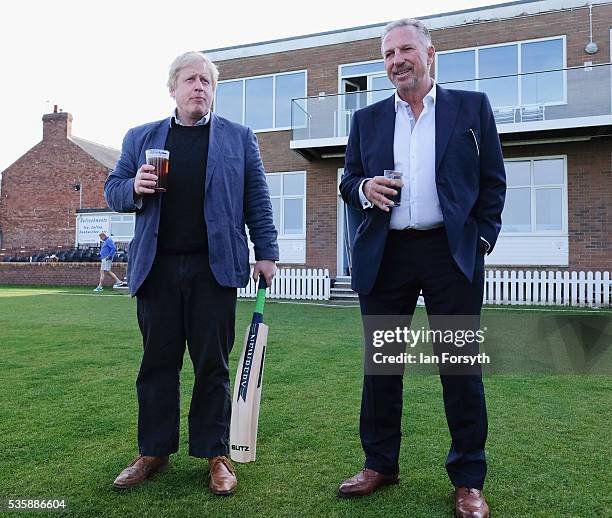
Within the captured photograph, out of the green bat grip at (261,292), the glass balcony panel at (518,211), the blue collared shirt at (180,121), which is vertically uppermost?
the glass balcony panel at (518,211)

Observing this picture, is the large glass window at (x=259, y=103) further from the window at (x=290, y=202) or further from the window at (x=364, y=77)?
the window at (x=364, y=77)

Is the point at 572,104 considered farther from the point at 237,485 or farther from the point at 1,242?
the point at 1,242

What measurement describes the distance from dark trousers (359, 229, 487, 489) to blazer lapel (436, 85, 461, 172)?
37cm

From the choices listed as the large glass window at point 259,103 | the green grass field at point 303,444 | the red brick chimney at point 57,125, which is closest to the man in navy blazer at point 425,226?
the green grass field at point 303,444

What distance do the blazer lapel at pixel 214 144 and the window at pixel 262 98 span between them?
46.4 ft

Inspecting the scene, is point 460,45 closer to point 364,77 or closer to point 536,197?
point 364,77

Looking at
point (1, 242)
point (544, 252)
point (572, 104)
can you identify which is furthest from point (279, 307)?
point (1, 242)

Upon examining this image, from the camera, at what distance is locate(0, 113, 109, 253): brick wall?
29.9 m

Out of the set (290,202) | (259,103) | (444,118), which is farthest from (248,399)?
(259,103)

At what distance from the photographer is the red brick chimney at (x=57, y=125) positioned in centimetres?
3089

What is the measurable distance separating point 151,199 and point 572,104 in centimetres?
1233

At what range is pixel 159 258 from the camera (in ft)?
8.79

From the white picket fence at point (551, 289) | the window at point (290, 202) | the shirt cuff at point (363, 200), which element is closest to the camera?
the shirt cuff at point (363, 200)

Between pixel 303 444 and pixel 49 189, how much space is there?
103 feet
